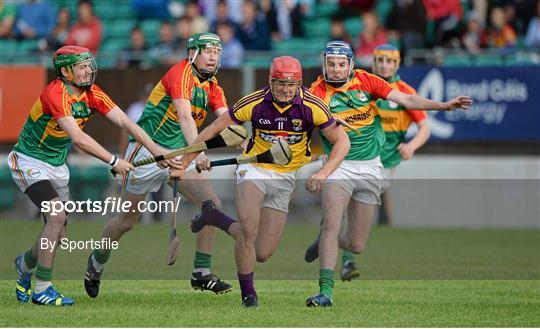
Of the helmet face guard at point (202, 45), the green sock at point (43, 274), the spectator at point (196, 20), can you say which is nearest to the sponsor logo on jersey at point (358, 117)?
the helmet face guard at point (202, 45)

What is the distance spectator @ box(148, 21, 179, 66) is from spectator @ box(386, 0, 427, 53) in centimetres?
362

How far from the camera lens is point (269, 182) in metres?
10.9

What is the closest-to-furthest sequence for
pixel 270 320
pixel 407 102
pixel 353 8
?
pixel 270 320
pixel 407 102
pixel 353 8

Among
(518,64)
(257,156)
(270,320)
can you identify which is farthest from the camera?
(518,64)

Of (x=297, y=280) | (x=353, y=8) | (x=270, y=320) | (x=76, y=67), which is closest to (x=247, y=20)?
(x=353, y=8)

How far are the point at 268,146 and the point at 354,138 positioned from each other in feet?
6.06

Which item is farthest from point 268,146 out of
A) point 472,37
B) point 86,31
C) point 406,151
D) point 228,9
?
point 228,9

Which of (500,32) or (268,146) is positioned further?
(500,32)

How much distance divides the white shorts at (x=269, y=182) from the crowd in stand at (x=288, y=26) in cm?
984

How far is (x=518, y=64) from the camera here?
A: 2111 centimetres

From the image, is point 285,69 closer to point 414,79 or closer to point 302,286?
point 302,286

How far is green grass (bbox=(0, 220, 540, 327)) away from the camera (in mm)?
10320

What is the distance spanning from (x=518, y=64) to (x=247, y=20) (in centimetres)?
458

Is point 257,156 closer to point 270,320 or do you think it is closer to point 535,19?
point 270,320
